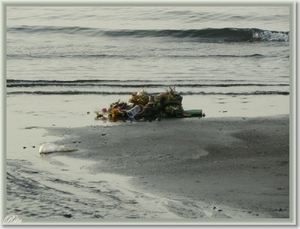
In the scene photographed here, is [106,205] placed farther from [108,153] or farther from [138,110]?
[138,110]

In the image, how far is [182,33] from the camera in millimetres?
25953

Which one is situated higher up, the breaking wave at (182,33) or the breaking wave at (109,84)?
the breaking wave at (182,33)

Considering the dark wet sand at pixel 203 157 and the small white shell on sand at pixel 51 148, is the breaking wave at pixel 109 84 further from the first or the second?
the small white shell on sand at pixel 51 148

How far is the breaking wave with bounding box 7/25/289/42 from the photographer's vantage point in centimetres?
2556

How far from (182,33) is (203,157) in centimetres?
1700

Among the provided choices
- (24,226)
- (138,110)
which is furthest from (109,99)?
(24,226)

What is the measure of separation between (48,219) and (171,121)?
5330 mm

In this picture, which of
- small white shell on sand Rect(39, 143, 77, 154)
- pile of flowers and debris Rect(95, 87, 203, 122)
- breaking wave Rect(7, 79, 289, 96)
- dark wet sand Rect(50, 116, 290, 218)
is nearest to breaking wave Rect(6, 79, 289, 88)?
breaking wave Rect(7, 79, 289, 96)

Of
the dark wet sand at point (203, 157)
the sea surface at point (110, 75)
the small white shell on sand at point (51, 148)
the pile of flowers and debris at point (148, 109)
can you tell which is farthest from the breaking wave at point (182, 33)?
the small white shell on sand at point (51, 148)

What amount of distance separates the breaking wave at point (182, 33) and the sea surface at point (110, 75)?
0.14ft

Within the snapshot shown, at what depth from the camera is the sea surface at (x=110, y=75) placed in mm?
7801

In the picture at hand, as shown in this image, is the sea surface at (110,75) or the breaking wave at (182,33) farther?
the breaking wave at (182,33)

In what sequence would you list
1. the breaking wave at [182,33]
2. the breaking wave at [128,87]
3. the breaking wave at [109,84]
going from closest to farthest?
the breaking wave at [128,87] → the breaking wave at [109,84] → the breaking wave at [182,33]

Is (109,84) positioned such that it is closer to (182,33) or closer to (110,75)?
(110,75)
